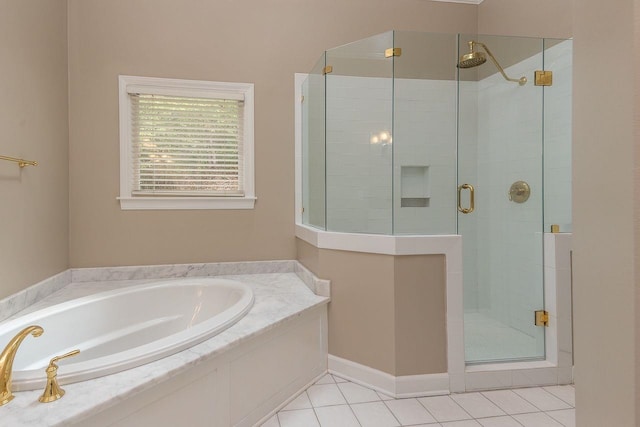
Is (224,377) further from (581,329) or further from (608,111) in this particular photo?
(608,111)

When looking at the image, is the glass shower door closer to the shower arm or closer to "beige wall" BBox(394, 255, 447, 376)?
the shower arm

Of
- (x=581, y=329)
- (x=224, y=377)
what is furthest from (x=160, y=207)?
(x=581, y=329)

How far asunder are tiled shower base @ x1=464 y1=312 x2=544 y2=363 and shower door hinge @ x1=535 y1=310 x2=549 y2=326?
0.36 ft

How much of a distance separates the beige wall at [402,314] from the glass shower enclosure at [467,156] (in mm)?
200

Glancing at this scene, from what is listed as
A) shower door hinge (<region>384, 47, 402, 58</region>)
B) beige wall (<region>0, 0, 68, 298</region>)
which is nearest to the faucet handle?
beige wall (<region>0, 0, 68, 298</region>)

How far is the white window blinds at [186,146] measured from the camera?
2.81m

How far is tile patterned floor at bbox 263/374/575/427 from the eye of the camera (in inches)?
71.2

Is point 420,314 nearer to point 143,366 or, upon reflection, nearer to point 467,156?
point 467,156

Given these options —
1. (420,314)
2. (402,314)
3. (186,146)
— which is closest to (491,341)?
(420,314)

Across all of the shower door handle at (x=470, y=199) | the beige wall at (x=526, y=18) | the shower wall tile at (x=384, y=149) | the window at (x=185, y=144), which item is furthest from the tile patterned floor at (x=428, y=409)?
the beige wall at (x=526, y=18)

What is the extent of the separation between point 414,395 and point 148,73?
2.86m

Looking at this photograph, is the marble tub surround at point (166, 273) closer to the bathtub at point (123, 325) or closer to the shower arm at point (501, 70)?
the bathtub at point (123, 325)

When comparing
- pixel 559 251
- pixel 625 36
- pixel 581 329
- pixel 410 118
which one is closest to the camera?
pixel 625 36

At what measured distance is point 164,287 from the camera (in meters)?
2.48
